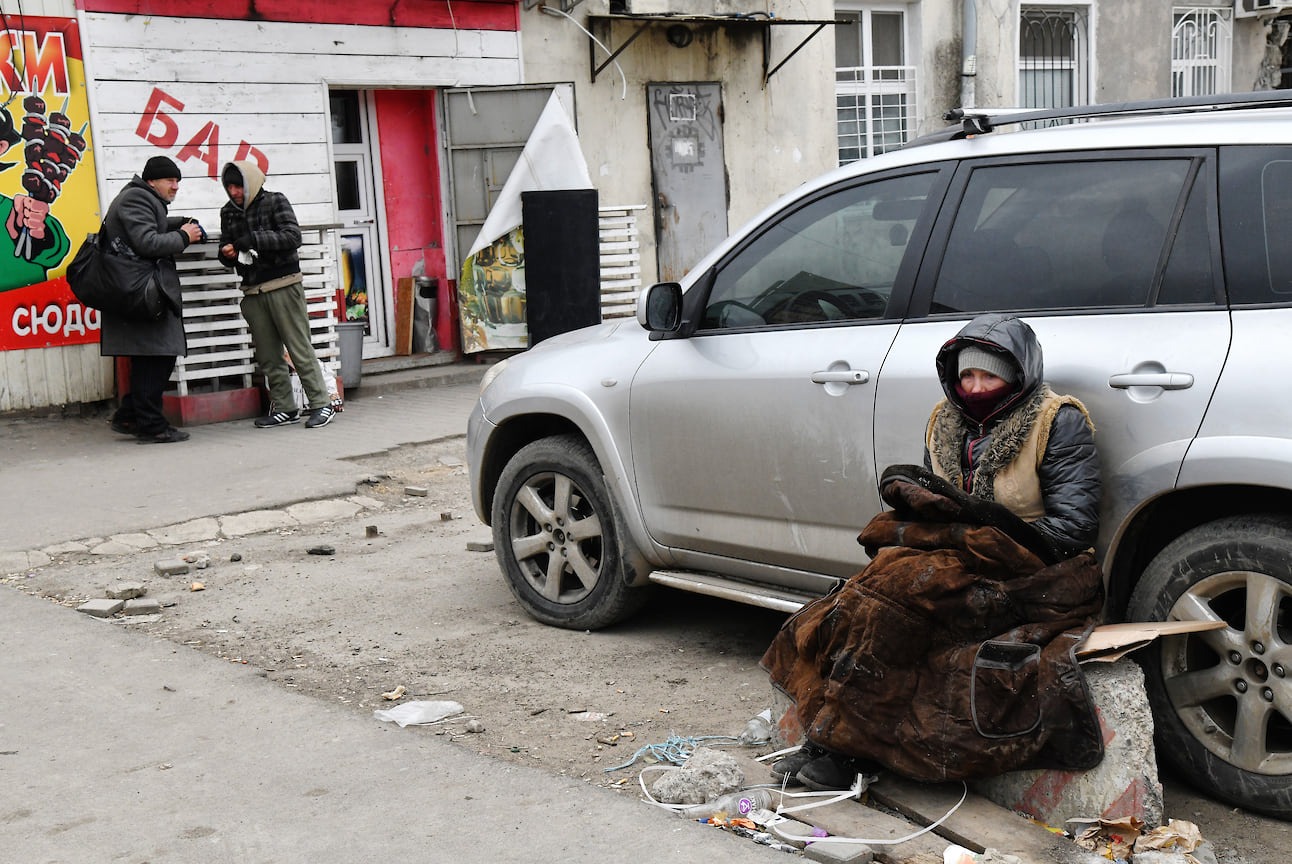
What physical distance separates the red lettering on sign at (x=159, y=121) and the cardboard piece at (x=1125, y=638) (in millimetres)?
9153

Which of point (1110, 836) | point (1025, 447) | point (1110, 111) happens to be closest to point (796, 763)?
point (1110, 836)

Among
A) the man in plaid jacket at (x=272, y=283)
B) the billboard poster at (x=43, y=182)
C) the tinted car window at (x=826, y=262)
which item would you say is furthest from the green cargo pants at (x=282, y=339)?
the tinted car window at (x=826, y=262)

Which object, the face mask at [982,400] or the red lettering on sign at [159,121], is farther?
the red lettering on sign at [159,121]

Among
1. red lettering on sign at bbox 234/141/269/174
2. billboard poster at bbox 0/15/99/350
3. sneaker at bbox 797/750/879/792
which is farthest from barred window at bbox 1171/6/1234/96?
sneaker at bbox 797/750/879/792

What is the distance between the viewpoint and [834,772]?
3.81 m

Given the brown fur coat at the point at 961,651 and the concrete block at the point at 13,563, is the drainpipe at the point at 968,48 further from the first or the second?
the brown fur coat at the point at 961,651

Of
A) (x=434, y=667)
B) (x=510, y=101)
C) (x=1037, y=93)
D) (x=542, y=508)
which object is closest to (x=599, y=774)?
(x=434, y=667)

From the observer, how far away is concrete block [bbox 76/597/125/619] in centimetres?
599

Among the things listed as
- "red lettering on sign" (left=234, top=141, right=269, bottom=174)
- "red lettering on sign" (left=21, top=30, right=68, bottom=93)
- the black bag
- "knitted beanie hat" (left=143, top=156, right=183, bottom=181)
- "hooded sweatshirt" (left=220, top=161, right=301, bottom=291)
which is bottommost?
the black bag

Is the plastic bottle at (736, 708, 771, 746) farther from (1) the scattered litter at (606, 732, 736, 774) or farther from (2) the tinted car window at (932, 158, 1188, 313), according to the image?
(2) the tinted car window at (932, 158, 1188, 313)

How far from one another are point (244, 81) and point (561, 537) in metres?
7.33

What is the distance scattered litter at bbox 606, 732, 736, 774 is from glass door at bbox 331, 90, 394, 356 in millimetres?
8809

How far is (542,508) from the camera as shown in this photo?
218 inches

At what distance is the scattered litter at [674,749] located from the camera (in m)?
4.16
